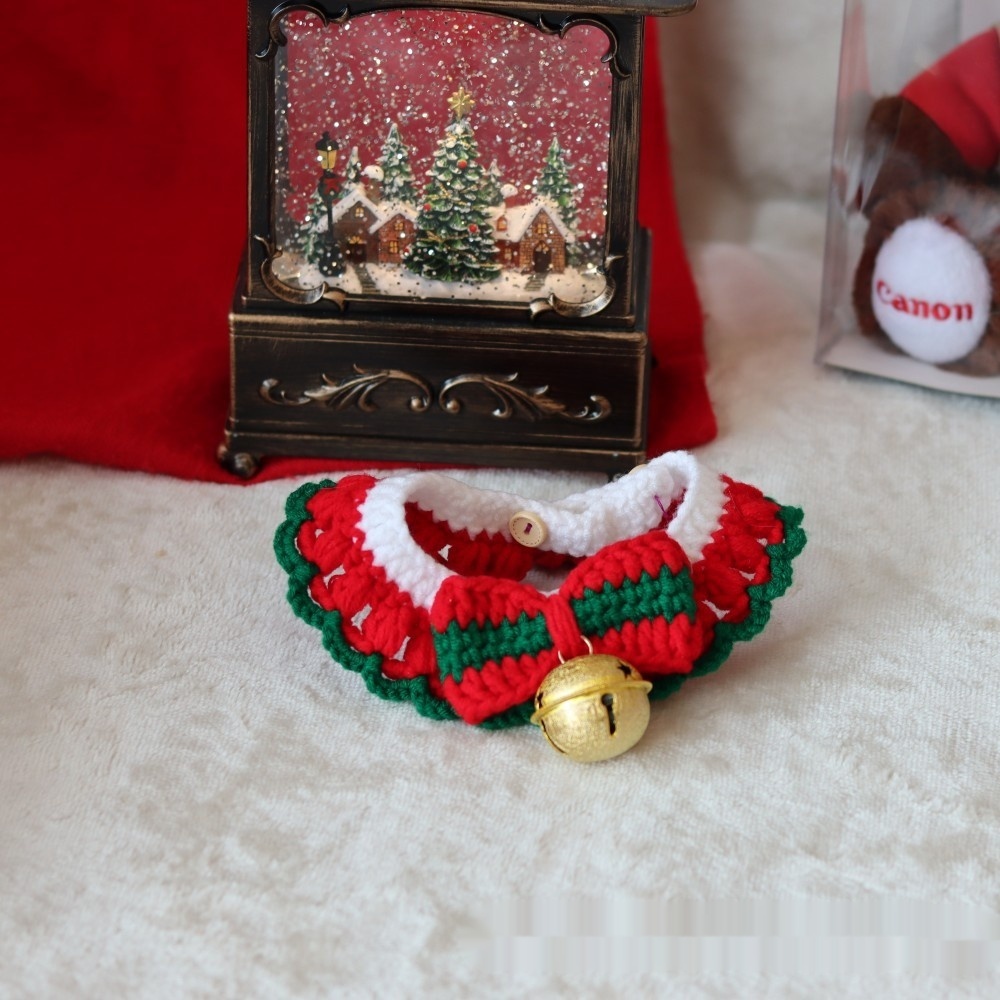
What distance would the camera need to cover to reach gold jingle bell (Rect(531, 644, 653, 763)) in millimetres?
909

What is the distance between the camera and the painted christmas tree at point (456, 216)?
1123 mm

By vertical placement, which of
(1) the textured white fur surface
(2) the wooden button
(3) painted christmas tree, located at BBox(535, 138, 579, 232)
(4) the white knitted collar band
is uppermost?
(3) painted christmas tree, located at BBox(535, 138, 579, 232)

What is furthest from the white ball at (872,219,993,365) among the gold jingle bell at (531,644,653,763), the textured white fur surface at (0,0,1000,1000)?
the gold jingle bell at (531,644,653,763)

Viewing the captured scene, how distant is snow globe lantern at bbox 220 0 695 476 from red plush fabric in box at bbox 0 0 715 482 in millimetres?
86

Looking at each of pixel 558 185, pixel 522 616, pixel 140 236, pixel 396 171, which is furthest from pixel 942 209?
pixel 140 236

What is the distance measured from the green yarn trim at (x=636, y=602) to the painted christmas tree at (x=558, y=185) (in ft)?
1.10

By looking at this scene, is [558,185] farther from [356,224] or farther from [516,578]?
[516,578]

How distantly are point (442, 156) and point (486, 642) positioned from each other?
393mm

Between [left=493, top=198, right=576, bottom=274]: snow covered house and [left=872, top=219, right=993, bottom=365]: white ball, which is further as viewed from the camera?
[left=872, top=219, right=993, bottom=365]: white ball

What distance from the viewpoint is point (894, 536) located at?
1186 millimetres

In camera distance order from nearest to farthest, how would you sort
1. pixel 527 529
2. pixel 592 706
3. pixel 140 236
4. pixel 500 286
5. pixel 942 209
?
pixel 592 706 < pixel 527 529 < pixel 500 286 < pixel 942 209 < pixel 140 236

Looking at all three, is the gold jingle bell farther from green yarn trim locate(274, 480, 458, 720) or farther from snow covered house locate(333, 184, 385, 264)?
snow covered house locate(333, 184, 385, 264)

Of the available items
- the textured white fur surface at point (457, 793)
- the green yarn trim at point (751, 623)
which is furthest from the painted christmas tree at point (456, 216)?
the green yarn trim at point (751, 623)

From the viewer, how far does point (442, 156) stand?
1129 millimetres
